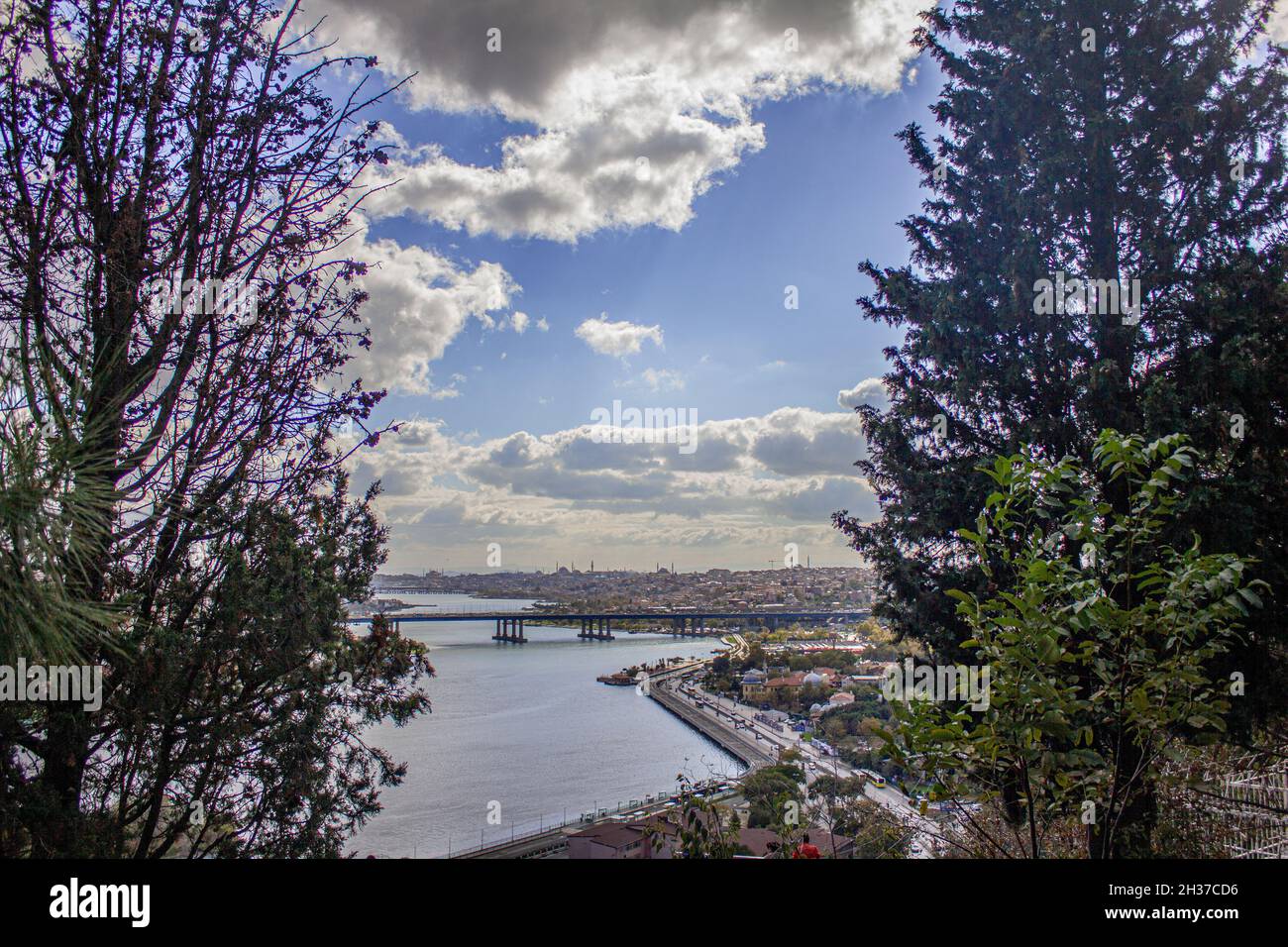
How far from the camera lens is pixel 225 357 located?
389 centimetres

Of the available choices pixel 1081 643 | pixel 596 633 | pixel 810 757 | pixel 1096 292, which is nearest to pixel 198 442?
pixel 1081 643

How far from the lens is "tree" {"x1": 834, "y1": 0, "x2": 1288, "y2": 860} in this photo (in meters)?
5.64

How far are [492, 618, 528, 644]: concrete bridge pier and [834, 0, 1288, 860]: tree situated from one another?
16540 millimetres

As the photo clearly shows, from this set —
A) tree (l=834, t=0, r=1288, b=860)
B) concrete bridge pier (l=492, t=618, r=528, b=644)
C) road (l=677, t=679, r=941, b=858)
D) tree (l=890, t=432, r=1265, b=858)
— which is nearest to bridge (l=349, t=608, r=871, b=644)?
concrete bridge pier (l=492, t=618, r=528, b=644)

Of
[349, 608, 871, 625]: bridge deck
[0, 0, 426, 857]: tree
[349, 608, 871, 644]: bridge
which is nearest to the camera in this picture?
[0, 0, 426, 857]: tree

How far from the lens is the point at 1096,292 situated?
618 cm

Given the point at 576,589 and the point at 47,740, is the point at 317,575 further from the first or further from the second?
the point at 576,589

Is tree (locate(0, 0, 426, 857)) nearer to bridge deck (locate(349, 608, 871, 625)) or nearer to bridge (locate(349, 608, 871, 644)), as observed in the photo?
bridge deck (locate(349, 608, 871, 625))

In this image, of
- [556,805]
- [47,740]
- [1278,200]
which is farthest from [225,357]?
[556,805]

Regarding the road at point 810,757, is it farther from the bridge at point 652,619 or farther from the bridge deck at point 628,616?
the bridge at point 652,619

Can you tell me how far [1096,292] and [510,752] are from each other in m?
13.3

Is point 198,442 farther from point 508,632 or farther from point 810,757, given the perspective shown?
point 508,632

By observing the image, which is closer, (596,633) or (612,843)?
(612,843)

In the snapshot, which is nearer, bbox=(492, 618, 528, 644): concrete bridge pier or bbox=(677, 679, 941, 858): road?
bbox=(677, 679, 941, 858): road
